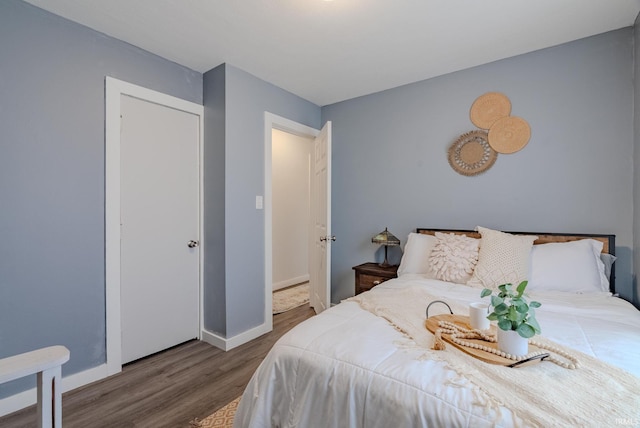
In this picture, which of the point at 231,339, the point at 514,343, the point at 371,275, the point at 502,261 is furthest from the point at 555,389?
the point at 231,339

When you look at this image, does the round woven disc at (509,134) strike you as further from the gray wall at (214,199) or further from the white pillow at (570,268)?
the gray wall at (214,199)

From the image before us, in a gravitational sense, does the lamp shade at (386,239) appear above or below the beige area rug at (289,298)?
above

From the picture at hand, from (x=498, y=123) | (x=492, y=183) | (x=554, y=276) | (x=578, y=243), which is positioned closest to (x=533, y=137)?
(x=498, y=123)

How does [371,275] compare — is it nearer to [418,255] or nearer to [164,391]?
[418,255]

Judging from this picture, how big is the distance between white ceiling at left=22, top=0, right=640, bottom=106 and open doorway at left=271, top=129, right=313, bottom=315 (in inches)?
74.7

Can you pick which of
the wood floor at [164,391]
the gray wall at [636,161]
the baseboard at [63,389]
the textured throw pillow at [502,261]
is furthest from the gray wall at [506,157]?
the baseboard at [63,389]

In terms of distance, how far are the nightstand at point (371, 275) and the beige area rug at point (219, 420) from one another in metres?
1.54

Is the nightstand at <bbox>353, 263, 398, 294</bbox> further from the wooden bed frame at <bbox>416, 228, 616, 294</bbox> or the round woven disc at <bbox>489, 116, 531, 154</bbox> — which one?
the round woven disc at <bbox>489, 116, 531, 154</bbox>

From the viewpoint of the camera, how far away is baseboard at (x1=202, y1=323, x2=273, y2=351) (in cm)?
256

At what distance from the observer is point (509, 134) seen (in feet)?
8.08

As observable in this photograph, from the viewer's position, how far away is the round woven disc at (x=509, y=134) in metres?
2.41

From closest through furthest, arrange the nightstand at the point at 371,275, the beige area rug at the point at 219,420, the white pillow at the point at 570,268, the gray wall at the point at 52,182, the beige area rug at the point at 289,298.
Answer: the beige area rug at the point at 219,420 < the gray wall at the point at 52,182 < the white pillow at the point at 570,268 < the nightstand at the point at 371,275 < the beige area rug at the point at 289,298

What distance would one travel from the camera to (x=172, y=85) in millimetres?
2537

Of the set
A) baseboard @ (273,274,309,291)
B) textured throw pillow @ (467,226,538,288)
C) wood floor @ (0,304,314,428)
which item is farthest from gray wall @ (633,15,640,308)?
baseboard @ (273,274,309,291)
